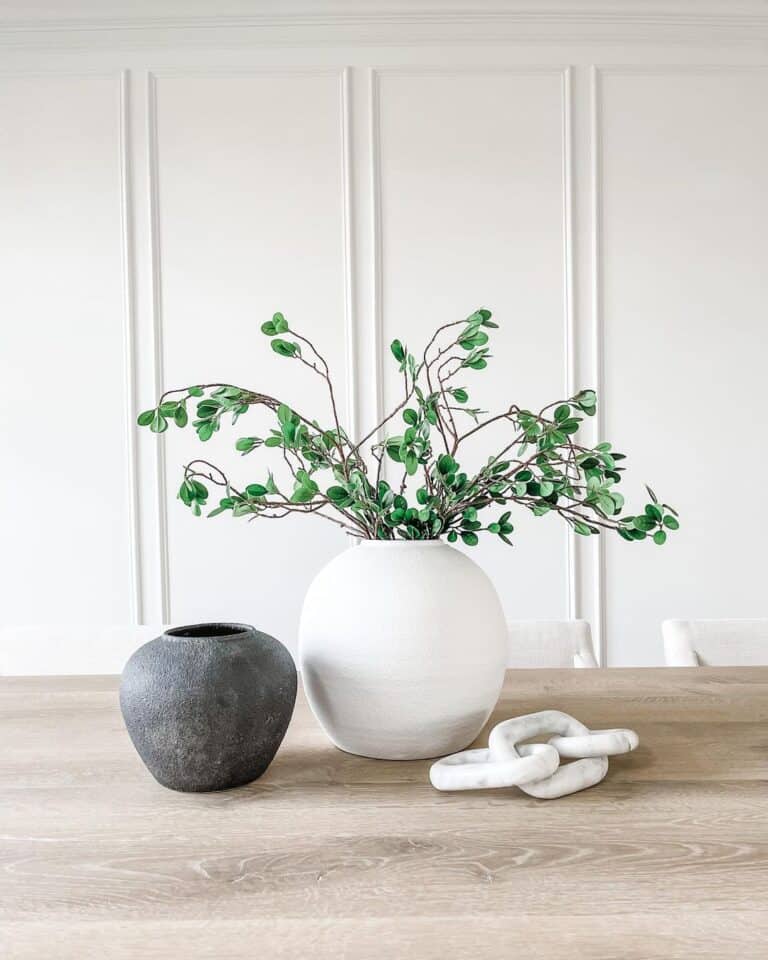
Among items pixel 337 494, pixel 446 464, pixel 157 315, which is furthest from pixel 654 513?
pixel 157 315

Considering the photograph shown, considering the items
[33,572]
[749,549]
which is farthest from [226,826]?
[749,549]

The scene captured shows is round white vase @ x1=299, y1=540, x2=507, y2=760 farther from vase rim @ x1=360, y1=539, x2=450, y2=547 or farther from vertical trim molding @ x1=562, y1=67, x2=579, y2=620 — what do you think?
vertical trim molding @ x1=562, y1=67, x2=579, y2=620

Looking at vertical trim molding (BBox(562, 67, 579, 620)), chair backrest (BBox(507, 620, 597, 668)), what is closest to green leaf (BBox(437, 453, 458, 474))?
chair backrest (BBox(507, 620, 597, 668))

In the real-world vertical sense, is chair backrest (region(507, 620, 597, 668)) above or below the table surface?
below

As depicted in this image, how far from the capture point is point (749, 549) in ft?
9.32

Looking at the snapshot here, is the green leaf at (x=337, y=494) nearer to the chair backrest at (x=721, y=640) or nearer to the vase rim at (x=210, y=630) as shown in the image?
the vase rim at (x=210, y=630)

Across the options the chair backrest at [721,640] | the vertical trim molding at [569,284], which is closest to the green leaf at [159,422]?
the chair backrest at [721,640]

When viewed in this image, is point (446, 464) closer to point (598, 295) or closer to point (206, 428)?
point (206, 428)

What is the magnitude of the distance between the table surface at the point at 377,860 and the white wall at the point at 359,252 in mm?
1954

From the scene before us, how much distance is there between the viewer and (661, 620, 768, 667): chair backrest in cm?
158

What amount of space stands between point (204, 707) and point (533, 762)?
0.98 feet

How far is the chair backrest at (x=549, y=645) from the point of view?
1608 millimetres

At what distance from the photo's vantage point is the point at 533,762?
0.71 metres

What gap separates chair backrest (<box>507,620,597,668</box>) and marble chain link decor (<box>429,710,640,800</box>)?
31.4 inches
